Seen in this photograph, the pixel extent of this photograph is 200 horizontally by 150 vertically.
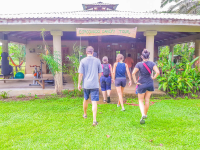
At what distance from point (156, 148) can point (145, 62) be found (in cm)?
181

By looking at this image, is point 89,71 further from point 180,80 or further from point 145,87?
point 180,80

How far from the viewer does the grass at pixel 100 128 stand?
2992 millimetres

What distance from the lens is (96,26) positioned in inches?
268

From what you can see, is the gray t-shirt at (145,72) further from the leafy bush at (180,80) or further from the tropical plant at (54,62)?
the tropical plant at (54,62)

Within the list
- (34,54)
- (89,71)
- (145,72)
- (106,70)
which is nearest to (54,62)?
(106,70)

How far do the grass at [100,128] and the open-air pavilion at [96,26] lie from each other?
7.77ft

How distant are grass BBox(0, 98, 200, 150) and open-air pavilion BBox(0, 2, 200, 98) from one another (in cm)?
237

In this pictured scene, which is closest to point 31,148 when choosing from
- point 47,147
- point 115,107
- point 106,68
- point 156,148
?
point 47,147

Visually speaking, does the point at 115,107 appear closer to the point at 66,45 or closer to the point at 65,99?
the point at 65,99

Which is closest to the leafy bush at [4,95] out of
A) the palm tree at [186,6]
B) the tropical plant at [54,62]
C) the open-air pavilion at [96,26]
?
the open-air pavilion at [96,26]

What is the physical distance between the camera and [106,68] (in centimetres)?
527

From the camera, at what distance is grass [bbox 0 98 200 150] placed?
2.99 m

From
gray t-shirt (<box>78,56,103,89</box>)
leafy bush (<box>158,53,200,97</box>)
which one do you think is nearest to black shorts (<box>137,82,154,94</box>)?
gray t-shirt (<box>78,56,103,89</box>)

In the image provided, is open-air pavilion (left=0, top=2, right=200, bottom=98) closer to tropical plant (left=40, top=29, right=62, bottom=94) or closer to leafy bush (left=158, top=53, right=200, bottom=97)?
tropical plant (left=40, top=29, right=62, bottom=94)
